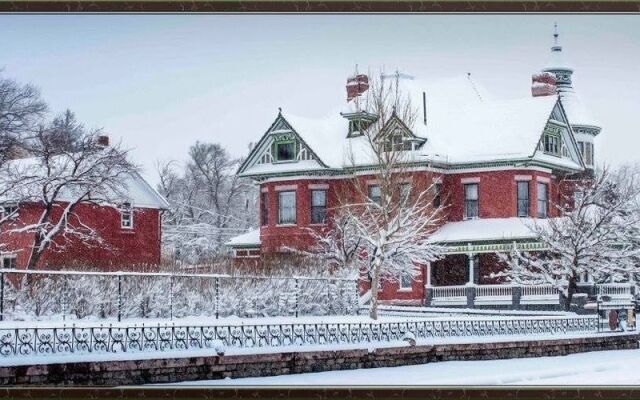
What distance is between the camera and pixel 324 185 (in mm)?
21359

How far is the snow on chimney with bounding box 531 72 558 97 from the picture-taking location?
52.1ft

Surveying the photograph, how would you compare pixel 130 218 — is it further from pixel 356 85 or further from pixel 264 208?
pixel 264 208

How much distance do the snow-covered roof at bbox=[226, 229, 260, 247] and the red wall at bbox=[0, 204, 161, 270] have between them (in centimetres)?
151

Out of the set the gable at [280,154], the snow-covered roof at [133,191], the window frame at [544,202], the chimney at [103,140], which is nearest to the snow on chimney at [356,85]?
the gable at [280,154]

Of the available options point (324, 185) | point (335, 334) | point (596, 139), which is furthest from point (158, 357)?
point (324, 185)

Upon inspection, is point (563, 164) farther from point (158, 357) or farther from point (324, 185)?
point (158, 357)

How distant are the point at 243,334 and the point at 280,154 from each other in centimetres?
769

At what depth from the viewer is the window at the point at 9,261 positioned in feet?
46.7

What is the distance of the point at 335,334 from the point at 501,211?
9.17 metres

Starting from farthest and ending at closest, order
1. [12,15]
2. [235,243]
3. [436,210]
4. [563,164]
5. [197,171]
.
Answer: [563,164] < [436,210] < [235,243] < [197,171] < [12,15]

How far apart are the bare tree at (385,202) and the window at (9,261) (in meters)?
5.56

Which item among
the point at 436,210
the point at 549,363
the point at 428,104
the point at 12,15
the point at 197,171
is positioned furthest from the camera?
the point at 436,210

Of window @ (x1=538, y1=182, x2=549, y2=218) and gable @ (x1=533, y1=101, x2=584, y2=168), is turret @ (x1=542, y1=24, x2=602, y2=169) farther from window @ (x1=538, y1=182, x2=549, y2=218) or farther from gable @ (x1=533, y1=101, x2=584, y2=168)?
window @ (x1=538, y1=182, x2=549, y2=218)

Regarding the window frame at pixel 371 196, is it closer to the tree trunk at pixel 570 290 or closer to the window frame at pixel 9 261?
the tree trunk at pixel 570 290
